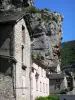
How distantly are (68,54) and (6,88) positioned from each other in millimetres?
101435

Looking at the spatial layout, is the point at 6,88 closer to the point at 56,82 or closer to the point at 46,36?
the point at 56,82

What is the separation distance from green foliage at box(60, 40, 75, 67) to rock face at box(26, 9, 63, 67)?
33.9 meters

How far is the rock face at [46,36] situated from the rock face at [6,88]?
1970 inches

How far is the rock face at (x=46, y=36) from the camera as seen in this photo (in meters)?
72.6

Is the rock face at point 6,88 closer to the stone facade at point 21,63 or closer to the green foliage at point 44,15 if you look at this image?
the stone facade at point 21,63

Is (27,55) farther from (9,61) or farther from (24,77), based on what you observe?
(9,61)

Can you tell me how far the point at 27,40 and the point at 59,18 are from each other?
55646 mm

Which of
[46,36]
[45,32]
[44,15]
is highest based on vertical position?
[44,15]

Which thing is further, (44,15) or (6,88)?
(44,15)

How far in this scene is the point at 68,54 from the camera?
120m

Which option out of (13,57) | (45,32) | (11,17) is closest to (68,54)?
(45,32)

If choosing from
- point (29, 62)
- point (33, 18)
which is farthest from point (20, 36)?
point (33, 18)

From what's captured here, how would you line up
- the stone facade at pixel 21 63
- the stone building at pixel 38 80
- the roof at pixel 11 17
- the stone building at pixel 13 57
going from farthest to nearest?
the stone building at pixel 38 80
the roof at pixel 11 17
the stone facade at pixel 21 63
the stone building at pixel 13 57

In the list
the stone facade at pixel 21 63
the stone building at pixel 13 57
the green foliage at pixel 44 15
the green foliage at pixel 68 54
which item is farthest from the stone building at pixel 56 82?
the stone building at pixel 13 57
